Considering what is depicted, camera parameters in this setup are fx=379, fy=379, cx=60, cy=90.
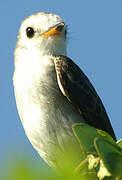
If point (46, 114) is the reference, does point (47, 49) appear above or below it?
above

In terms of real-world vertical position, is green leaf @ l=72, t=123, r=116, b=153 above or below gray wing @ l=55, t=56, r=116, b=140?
below

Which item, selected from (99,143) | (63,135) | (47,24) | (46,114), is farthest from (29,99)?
(99,143)

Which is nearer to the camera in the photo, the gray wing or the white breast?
the white breast

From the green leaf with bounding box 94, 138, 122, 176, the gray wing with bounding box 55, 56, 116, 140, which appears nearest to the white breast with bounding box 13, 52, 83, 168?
the gray wing with bounding box 55, 56, 116, 140

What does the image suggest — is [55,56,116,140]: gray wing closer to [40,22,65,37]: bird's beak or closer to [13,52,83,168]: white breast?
[13,52,83,168]: white breast

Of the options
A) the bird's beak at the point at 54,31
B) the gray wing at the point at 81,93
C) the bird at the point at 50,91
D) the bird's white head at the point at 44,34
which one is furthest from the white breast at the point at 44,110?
the bird's beak at the point at 54,31

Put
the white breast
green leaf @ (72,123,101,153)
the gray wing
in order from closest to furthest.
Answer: green leaf @ (72,123,101,153), the white breast, the gray wing

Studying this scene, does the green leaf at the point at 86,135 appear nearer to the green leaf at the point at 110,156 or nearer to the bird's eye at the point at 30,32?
the green leaf at the point at 110,156

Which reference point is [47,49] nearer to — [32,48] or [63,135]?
[32,48]
